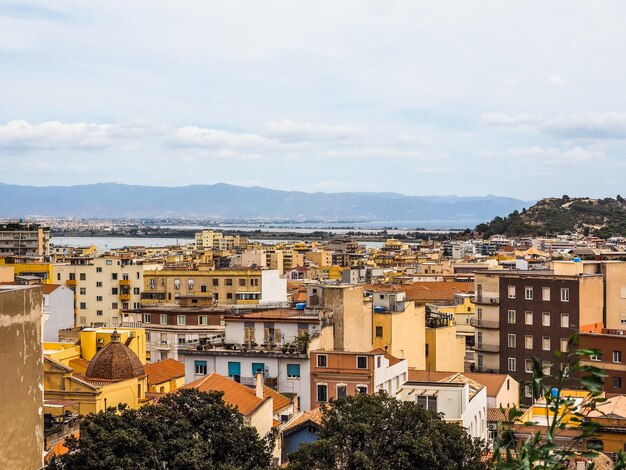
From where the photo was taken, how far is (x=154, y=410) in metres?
23.8

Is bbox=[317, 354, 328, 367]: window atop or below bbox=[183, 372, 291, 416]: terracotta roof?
atop

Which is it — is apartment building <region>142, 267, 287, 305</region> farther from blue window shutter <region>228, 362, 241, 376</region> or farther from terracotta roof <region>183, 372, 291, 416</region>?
terracotta roof <region>183, 372, 291, 416</region>

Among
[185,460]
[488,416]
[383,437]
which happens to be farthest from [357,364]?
[185,460]

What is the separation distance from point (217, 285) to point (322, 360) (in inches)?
1501

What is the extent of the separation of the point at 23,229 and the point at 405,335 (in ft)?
296

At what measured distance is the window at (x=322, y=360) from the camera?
33.1 m

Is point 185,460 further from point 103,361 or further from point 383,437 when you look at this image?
point 103,361

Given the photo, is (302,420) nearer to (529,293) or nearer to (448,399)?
(448,399)

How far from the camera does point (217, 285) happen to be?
70.7 meters

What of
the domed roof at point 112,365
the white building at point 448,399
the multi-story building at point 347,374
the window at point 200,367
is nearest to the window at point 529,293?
the white building at point 448,399

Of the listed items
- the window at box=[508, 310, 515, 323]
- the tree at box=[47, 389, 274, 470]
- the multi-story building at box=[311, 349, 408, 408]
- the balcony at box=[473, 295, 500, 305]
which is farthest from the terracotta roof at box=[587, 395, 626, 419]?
Answer: the balcony at box=[473, 295, 500, 305]

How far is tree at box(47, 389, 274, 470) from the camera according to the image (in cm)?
2191

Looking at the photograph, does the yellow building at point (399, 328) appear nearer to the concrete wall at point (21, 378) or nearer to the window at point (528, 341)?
the window at point (528, 341)

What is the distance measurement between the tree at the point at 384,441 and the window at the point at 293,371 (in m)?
8.86
